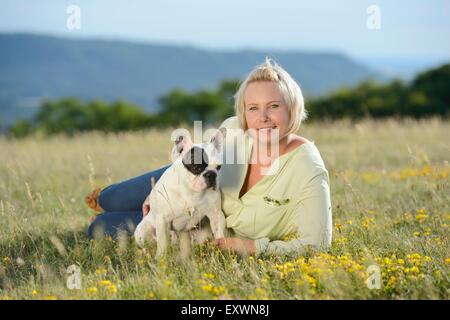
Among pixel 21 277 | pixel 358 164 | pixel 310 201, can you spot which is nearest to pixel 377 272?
pixel 310 201

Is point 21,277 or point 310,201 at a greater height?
point 310,201

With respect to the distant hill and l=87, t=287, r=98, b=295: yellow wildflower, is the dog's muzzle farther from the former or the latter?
the distant hill

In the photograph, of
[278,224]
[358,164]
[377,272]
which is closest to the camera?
Answer: [377,272]

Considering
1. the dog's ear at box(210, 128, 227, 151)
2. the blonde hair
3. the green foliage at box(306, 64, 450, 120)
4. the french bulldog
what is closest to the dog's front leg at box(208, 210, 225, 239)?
the french bulldog

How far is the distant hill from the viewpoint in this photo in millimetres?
77312

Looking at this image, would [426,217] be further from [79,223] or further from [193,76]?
[193,76]

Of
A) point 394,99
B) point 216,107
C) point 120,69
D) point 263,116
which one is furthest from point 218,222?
point 120,69

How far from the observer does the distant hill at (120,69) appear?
77.3m

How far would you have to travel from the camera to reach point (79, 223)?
215 inches

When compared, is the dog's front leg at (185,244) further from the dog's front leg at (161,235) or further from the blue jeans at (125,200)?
the blue jeans at (125,200)

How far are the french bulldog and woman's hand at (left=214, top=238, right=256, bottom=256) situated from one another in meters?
0.15

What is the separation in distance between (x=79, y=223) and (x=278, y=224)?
7.02 ft

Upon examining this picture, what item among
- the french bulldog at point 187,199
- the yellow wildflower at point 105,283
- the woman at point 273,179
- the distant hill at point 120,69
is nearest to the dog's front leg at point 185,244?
the french bulldog at point 187,199

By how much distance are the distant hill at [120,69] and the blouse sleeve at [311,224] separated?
56.8 metres
